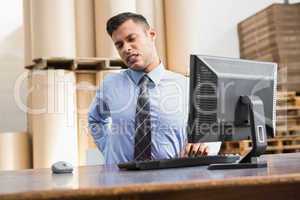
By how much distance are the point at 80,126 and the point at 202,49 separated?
176 cm

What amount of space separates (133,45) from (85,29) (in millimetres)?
1608

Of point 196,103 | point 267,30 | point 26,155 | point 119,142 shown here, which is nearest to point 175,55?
point 267,30

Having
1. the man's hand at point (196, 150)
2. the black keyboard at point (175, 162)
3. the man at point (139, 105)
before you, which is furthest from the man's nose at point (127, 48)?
the black keyboard at point (175, 162)

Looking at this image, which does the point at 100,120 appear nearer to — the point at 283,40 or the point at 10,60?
the point at 10,60

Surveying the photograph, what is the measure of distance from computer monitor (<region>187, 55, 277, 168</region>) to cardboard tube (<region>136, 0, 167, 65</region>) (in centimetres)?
242

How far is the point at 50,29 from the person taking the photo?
11.9 feet

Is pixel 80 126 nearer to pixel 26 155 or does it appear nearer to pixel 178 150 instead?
pixel 26 155

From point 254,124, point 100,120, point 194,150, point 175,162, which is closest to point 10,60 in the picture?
point 100,120

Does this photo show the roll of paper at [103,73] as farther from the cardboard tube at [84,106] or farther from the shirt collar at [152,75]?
the shirt collar at [152,75]

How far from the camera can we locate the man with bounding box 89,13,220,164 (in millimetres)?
2375

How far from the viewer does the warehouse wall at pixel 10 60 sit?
4.26 m

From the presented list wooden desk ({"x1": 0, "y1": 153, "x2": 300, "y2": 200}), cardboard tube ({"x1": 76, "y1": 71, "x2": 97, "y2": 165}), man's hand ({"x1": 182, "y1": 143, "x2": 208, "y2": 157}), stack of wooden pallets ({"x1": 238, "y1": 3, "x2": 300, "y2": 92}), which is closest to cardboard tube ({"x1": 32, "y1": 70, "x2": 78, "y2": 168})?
cardboard tube ({"x1": 76, "y1": 71, "x2": 97, "y2": 165})

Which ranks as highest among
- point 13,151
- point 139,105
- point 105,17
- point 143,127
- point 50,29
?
point 105,17

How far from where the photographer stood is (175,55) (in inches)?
160
